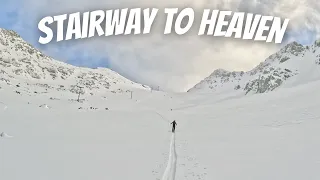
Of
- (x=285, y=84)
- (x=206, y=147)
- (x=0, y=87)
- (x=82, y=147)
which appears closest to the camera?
(x=82, y=147)

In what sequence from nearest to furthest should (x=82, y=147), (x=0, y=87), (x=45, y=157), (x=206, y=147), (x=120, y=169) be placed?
(x=120, y=169), (x=45, y=157), (x=82, y=147), (x=206, y=147), (x=0, y=87)

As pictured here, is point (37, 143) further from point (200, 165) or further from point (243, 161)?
point (243, 161)

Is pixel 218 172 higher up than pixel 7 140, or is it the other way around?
pixel 7 140

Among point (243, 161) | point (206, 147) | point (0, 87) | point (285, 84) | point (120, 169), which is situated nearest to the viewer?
point (120, 169)

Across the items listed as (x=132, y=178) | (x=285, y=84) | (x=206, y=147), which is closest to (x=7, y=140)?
(x=132, y=178)

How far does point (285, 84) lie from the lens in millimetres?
166375

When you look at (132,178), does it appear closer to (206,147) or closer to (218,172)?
(218,172)

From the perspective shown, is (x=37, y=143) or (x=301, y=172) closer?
(x=301, y=172)

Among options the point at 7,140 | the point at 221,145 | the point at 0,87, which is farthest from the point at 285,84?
the point at 7,140

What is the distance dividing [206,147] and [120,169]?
1057 cm

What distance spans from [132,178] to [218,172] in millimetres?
5003

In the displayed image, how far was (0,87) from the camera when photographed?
125500 millimetres

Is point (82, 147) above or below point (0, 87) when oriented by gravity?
below

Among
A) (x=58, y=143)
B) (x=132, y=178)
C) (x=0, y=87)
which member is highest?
(x=0, y=87)
